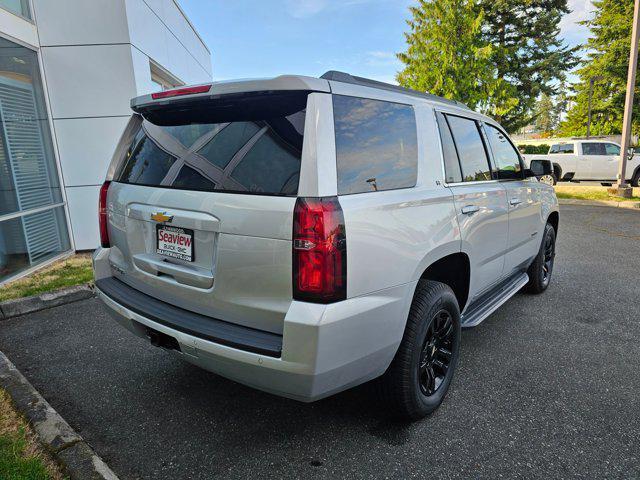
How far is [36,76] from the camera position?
622 centimetres

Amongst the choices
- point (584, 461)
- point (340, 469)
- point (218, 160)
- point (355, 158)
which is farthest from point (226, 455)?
point (584, 461)

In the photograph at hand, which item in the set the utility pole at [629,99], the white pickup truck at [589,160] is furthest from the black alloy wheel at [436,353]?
the white pickup truck at [589,160]

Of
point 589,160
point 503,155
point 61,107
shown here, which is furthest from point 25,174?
point 589,160

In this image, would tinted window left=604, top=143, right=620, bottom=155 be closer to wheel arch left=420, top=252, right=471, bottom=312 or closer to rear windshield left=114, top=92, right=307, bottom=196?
wheel arch left=420, top=252, right=471, bottom=312

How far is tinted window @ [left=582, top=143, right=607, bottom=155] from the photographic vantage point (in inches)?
671

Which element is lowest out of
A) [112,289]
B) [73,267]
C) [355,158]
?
[73,267]

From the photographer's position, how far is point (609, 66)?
27.9 m

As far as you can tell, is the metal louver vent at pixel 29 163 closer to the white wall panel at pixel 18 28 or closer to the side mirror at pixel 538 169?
the white wall panel at pixel 18 28

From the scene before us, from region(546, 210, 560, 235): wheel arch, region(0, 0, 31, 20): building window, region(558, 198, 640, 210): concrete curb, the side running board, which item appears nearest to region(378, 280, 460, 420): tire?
the side running board

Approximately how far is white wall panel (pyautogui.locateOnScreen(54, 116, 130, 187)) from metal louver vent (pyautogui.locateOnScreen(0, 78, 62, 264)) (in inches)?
12.5

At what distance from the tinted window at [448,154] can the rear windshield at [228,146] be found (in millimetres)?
1274

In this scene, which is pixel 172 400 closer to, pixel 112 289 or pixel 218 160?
pixel 112 289

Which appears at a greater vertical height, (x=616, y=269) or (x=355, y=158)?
(x=355, y=158)

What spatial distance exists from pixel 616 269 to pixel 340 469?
17.8ft
